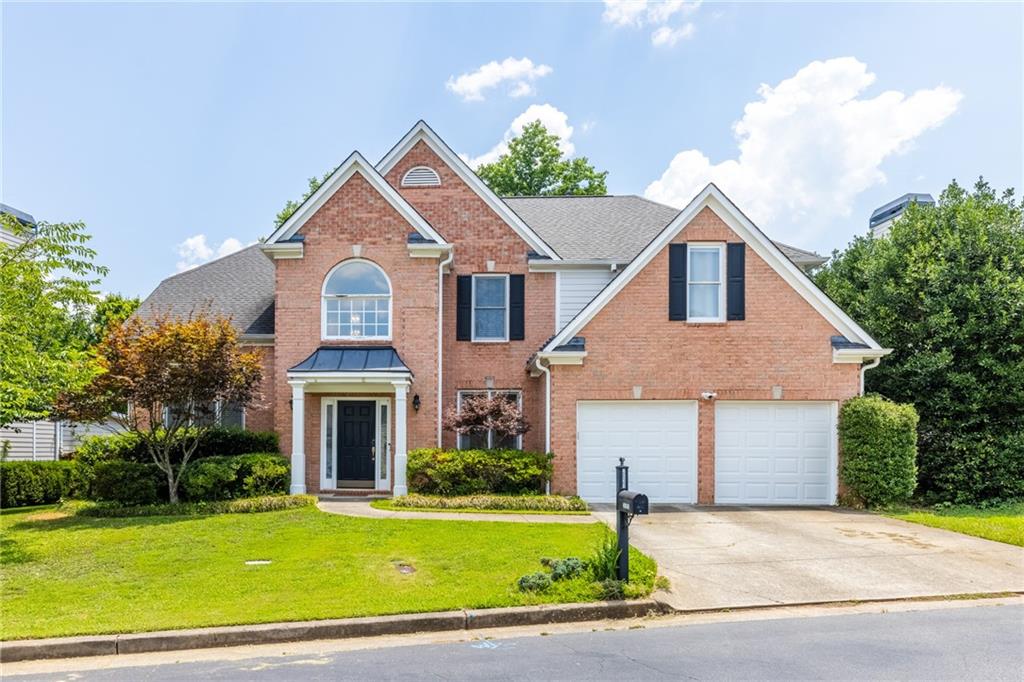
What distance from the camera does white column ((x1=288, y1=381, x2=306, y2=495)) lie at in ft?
53.3

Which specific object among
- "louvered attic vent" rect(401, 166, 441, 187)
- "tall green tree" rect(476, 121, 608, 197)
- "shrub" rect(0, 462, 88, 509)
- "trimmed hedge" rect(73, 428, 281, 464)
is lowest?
"shrub" rect(0, 462, 88, 509)

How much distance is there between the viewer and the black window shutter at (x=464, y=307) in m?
18.5

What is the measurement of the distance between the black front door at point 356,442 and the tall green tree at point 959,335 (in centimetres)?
1235

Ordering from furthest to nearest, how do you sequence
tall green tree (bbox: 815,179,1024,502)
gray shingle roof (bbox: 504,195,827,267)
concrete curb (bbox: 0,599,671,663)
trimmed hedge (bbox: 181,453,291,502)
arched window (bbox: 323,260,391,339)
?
gray shingle roof (bbox: 504,195,827,267) < arched window (bbox: 323,260,391,339) < tall green tree (bbox: 815,179,1024,502) < trimmed hedge (bbox: 181,453,291,502) < concrete curb (bbox: 0,599,671,663)

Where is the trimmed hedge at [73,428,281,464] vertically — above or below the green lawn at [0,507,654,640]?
above

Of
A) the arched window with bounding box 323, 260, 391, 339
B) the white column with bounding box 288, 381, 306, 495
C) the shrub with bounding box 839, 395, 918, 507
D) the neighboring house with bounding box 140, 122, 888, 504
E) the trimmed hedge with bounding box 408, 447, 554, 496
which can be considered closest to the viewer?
the shrub with bounding box 839, 395, 918, 507

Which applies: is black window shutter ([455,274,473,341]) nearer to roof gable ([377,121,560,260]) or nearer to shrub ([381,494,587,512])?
roof gable ([377,121,560,260])

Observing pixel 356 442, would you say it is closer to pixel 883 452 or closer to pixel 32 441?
pixel 883 452

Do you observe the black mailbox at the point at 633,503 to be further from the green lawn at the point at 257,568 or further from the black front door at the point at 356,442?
the black front door at the point at 356,442

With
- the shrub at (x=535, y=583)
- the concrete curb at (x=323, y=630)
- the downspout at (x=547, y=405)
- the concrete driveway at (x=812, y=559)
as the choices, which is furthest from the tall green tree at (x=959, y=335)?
the shrub at (x=535, y=583)

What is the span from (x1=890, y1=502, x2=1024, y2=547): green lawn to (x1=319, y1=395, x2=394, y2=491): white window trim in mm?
10932

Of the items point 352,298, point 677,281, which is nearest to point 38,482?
point 352,298

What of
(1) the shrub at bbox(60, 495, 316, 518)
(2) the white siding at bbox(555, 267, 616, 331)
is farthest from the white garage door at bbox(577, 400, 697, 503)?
(1) the shrub at bbox(60, 495, 316, 518)

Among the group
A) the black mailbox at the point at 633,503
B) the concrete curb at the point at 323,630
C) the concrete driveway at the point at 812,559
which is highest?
the black mailbox at the point at 633,503
